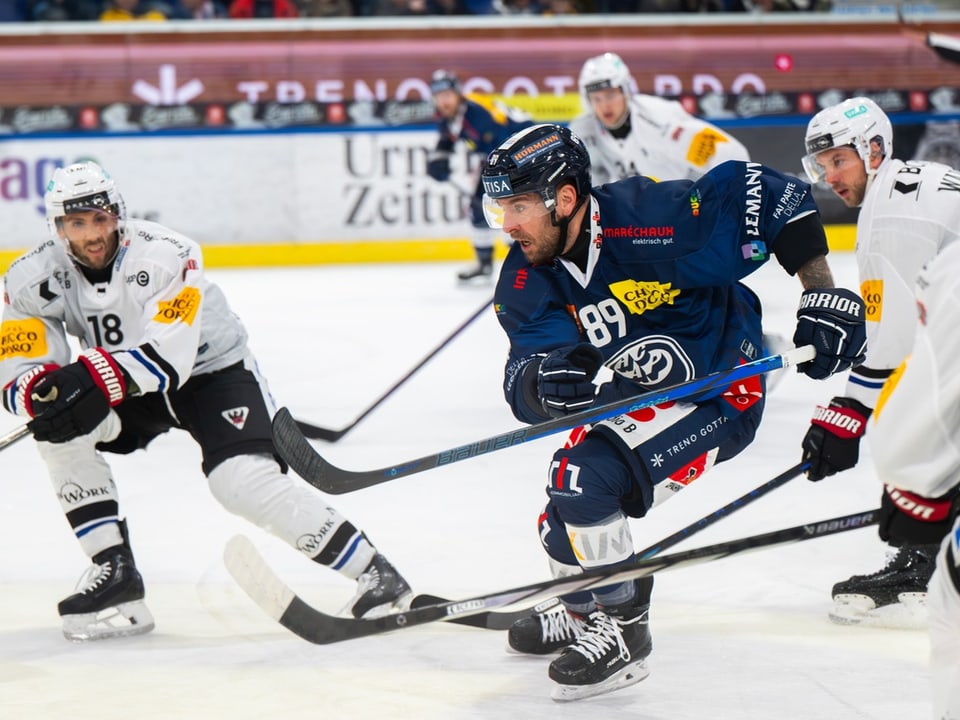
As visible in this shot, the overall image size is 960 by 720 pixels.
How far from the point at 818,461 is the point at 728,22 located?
7.18 m

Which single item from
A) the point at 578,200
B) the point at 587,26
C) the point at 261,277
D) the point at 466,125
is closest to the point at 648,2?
the point at 587,26

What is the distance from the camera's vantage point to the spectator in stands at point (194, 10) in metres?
9.27

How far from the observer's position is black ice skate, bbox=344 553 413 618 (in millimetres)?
2777

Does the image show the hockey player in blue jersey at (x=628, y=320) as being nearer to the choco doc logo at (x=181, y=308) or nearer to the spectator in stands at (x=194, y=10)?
the choco doc logo at (x=181, y=308)

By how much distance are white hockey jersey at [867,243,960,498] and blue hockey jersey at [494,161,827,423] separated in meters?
0.89

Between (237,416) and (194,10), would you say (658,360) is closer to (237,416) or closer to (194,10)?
(237,416)

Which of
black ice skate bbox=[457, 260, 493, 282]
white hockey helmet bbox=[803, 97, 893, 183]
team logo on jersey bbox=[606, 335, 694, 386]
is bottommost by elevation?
black ice skate bbox=[457, 260, 493, 282]

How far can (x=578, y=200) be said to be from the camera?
2.47 meters

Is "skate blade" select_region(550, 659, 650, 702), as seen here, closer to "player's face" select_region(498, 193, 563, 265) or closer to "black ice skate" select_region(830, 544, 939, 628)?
"black ice skate" select_region(830, 544, 939, 628)

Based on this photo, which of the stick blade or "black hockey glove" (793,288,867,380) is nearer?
"black hockey glove" (793,288,867,380)

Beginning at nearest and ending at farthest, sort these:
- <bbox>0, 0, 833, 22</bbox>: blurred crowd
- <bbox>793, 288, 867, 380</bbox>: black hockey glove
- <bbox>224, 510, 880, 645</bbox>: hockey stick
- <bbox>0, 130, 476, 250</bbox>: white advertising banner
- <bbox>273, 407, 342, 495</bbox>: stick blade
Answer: <bbox>224, 510, 880, 645</bbox>: hockey stick
<bbox>793, 288, 867, 380</bbox>: black hockey glove
<bbox>273, 407, 342, 495</bbox>: stick blade
<bbox>0, 130, 476, 250</bbox>: white advertising banner
<bbox>0, 0, 833, 22</bbox>: blurred crowd

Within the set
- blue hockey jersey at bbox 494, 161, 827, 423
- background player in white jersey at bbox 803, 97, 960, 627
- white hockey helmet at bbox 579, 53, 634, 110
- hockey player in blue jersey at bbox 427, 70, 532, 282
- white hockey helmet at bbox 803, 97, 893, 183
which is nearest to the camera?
blue hockey jersey at bbox 494, 161, 827, 423

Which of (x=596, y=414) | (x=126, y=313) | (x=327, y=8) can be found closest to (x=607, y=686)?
(x=596, y=414)

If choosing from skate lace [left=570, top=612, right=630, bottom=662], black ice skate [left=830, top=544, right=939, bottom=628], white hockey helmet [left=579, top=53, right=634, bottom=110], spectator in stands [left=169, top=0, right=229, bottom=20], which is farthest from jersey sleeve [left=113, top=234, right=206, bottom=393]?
spectator in stands [left=169, top=0, right=229, bottom=20]
